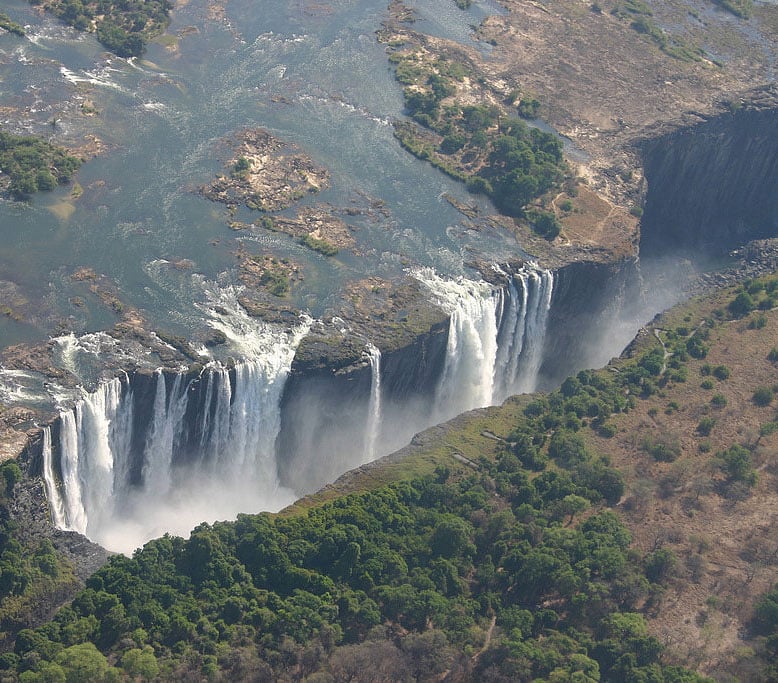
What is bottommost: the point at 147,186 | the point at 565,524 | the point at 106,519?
the point at 106,519

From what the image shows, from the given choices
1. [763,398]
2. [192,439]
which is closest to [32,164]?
[192,439]

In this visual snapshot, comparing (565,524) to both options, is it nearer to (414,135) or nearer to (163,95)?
(414,135)

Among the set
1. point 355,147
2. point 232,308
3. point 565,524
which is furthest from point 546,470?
point 355,147

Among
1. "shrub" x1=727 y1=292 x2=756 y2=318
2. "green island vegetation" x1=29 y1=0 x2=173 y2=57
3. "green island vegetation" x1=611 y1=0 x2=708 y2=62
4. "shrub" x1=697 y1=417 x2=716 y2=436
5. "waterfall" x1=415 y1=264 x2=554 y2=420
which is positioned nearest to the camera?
"shrub" x1=697 y1=417 x2=716 y2=436

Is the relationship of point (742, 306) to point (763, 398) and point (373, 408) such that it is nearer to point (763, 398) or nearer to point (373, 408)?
point (763, 398)

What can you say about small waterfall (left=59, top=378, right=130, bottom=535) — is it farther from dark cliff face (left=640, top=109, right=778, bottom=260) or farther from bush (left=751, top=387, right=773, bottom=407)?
dark cliff face (left=640, top=109, right=778, bottom=260)

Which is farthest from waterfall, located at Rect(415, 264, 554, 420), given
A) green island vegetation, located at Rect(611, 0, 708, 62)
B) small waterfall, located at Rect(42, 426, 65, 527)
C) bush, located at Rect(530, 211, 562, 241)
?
green island vegetation, located at Rect(611, 0, 708, 62)

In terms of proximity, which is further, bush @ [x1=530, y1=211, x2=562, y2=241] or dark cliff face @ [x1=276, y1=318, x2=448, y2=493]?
bush @ [x1=530, y1=211, x2=562, y2=241]

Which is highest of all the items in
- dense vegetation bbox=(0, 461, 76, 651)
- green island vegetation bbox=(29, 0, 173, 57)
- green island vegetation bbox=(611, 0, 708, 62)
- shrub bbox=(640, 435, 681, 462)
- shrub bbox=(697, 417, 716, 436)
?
green island vegetation bbox=(611, 0, 708, 62)
